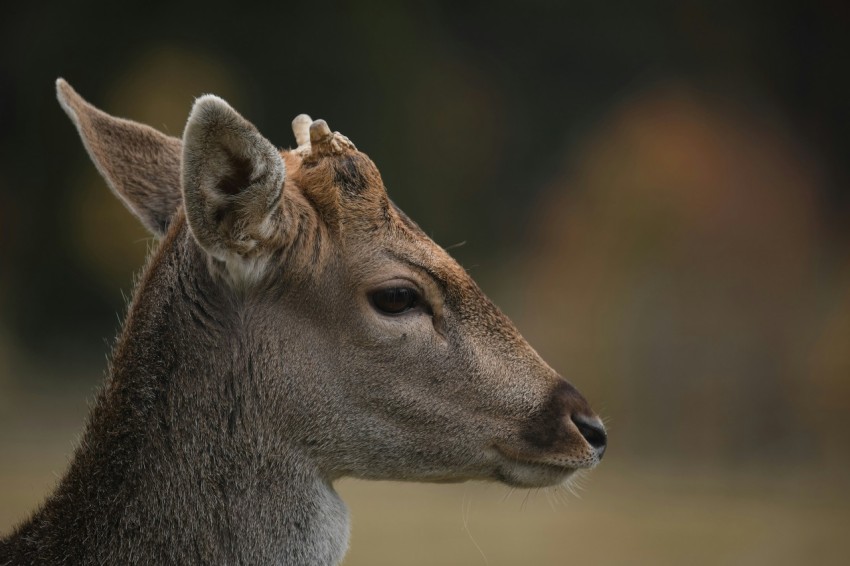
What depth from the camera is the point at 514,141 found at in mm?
15383

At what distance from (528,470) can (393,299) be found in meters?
0.98

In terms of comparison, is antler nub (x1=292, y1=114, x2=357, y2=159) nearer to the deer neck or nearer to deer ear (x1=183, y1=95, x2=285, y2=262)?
deer ear (x1=183, y1=95, x2=285, y2=262)

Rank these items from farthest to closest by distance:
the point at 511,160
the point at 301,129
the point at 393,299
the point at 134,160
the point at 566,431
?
the point at 511,160
the point at 301,129
the point at 134,160
the point at 566,431
the point at 393,299

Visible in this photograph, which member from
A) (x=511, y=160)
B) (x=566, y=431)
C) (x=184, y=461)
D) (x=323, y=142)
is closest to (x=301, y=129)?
(x=323, y=142)

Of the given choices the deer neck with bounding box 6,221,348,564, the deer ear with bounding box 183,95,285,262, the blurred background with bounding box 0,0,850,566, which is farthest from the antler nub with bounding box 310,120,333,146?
the blurred background with bounding box 0,0,850,566

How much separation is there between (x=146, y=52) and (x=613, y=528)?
9.25m

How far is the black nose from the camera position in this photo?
4574 mm

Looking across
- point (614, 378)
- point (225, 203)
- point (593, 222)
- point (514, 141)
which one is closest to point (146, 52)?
point (514, 141)

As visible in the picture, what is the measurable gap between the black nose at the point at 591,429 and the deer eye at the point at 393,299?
911 mm

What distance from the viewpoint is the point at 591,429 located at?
15.0 feet

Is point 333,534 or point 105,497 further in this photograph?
point 333,534

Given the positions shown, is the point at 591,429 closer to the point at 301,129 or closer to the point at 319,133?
the point at 319,133

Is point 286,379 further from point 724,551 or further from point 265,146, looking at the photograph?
point 724,551

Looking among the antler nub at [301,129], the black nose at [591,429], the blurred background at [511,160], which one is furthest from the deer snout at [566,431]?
the blurred background at [511,160]
